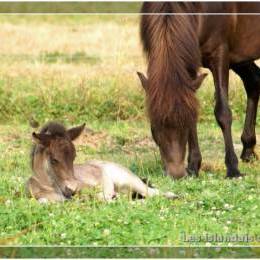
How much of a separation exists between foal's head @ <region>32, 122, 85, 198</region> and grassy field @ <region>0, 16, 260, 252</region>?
197 millimetres

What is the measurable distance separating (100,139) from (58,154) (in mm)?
3333

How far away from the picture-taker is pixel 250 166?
9.60 metres

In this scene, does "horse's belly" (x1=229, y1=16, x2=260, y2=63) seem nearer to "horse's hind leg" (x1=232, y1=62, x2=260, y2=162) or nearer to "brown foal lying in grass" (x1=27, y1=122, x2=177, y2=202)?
"horse's hind leg" (x1=232, y1=62, x2=260, y2=162)

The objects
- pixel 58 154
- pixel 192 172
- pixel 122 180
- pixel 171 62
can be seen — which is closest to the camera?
pixel 58 154

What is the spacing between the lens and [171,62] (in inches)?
325

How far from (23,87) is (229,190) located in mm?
4830

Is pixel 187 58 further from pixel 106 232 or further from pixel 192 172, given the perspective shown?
pixel 106 232

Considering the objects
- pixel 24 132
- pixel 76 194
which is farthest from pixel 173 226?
pixel 24 132

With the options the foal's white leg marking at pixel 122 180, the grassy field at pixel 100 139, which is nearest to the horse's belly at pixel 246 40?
the grassy field at pixel 100 139

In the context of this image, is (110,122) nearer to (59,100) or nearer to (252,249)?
(59,100)

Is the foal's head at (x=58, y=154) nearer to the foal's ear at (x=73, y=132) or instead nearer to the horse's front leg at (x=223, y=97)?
the foal's ear at (x=73, y=132)

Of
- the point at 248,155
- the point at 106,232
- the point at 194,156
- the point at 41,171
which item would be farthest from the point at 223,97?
the point at 106,232

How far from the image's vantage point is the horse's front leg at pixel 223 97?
8.95m

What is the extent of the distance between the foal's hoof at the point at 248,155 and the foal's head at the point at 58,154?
3.07m
